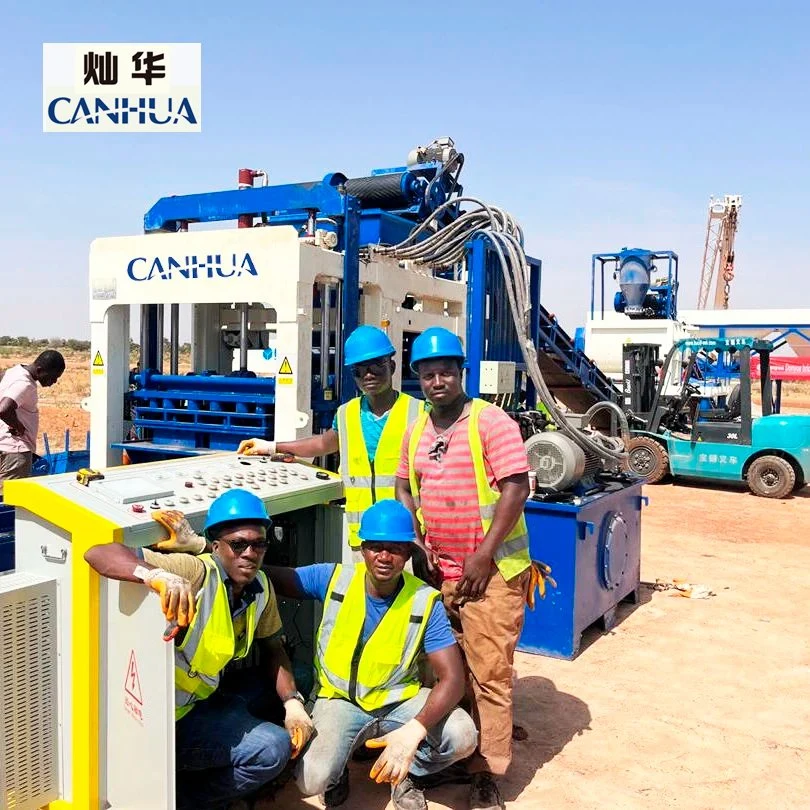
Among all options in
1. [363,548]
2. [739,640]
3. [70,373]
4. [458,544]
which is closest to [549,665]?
[739,640]

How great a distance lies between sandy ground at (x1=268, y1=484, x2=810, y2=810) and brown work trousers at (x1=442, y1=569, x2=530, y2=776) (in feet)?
0.83

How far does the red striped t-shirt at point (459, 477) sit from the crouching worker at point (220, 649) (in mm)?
795

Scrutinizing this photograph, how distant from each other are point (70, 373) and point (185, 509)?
3814 cm

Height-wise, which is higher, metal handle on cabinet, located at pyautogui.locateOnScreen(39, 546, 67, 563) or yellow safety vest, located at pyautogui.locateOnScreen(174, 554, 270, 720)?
metal handle on cabinet, located at pyautogui.locateOnScreen(39, 546, 67, 563)

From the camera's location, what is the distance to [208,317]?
6184mm

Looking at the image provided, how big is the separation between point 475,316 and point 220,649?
415 cm

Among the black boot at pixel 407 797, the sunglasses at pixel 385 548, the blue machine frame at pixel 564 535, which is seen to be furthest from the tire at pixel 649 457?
the sunglasses at pixel 385 548

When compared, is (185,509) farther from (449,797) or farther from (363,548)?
(449,797)

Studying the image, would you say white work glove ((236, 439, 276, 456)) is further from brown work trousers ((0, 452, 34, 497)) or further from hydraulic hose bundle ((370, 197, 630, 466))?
brown work trousers ((0, 452, 34, 497))

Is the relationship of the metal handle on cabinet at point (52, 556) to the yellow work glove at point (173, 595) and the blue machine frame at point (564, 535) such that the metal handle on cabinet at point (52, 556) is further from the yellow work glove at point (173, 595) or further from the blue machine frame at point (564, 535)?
A: the blue machine frame at point (564, 535)

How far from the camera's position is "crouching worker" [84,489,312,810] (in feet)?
9.66

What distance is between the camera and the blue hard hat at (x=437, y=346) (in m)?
3.57

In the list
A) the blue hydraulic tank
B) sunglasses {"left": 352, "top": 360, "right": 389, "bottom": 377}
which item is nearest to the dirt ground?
the blue hydraulic tank

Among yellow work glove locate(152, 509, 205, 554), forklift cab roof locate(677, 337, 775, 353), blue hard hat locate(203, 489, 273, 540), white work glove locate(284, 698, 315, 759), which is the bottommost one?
white work glove locate(284, 698, 315, 759)
